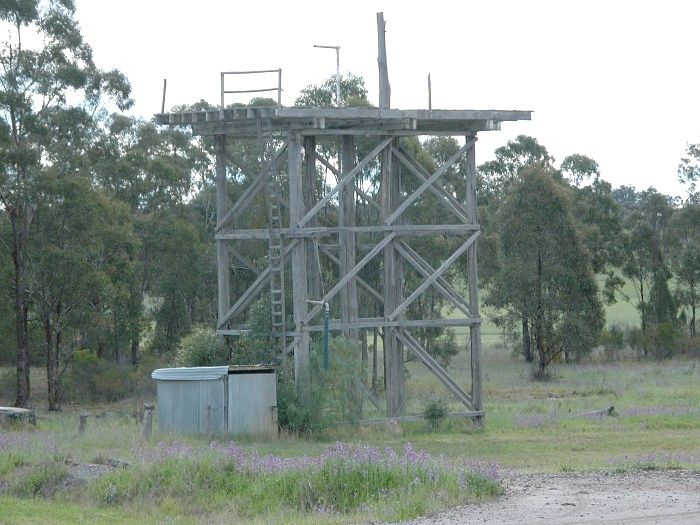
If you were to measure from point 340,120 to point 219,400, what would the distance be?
6.45 m

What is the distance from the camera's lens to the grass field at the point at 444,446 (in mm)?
13734

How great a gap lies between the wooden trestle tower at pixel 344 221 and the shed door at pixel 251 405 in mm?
970

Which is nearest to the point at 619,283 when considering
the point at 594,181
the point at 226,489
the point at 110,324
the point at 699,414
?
the point at 594,181

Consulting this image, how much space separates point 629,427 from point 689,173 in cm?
5147

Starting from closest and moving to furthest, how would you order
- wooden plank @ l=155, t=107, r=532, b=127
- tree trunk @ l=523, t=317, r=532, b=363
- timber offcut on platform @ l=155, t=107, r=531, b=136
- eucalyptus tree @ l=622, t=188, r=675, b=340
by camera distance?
wooden plank @ l=155, t=107, r=532, b=127 → timber offcut on platform @ l=155, t=107, r=531, b=136 → tree trunk @ l=523, t=317, r=532, b=363 → eucalyptus tree @ l=622, t=188, r=675, b=340

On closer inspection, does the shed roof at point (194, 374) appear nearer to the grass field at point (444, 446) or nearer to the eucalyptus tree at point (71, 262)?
the grass field at point (444, 446)

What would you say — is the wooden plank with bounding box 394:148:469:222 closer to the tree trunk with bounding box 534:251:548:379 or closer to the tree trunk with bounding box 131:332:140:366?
the tree trunk with bounding box 534:251:548:379

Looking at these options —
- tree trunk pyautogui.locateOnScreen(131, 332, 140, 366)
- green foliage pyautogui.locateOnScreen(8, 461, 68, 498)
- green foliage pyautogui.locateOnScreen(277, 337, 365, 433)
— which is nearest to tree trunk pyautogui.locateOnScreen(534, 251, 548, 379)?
tree trunk pyautogui.locateOnScreen(131, 332, 140, 366)

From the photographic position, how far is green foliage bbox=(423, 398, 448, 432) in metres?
24.8

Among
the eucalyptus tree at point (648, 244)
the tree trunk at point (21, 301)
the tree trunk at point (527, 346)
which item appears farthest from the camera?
the eucalyptus tree at point (648, 244)

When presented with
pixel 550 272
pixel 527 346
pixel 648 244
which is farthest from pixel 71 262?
pixel 648 244

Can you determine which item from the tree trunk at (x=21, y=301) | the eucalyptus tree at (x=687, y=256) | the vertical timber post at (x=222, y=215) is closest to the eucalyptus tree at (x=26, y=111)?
the tree trunk at (x=21, y=301)

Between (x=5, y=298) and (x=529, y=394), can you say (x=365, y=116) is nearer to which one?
(x=529, y=394)

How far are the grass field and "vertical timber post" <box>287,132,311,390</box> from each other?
A: 154cm
